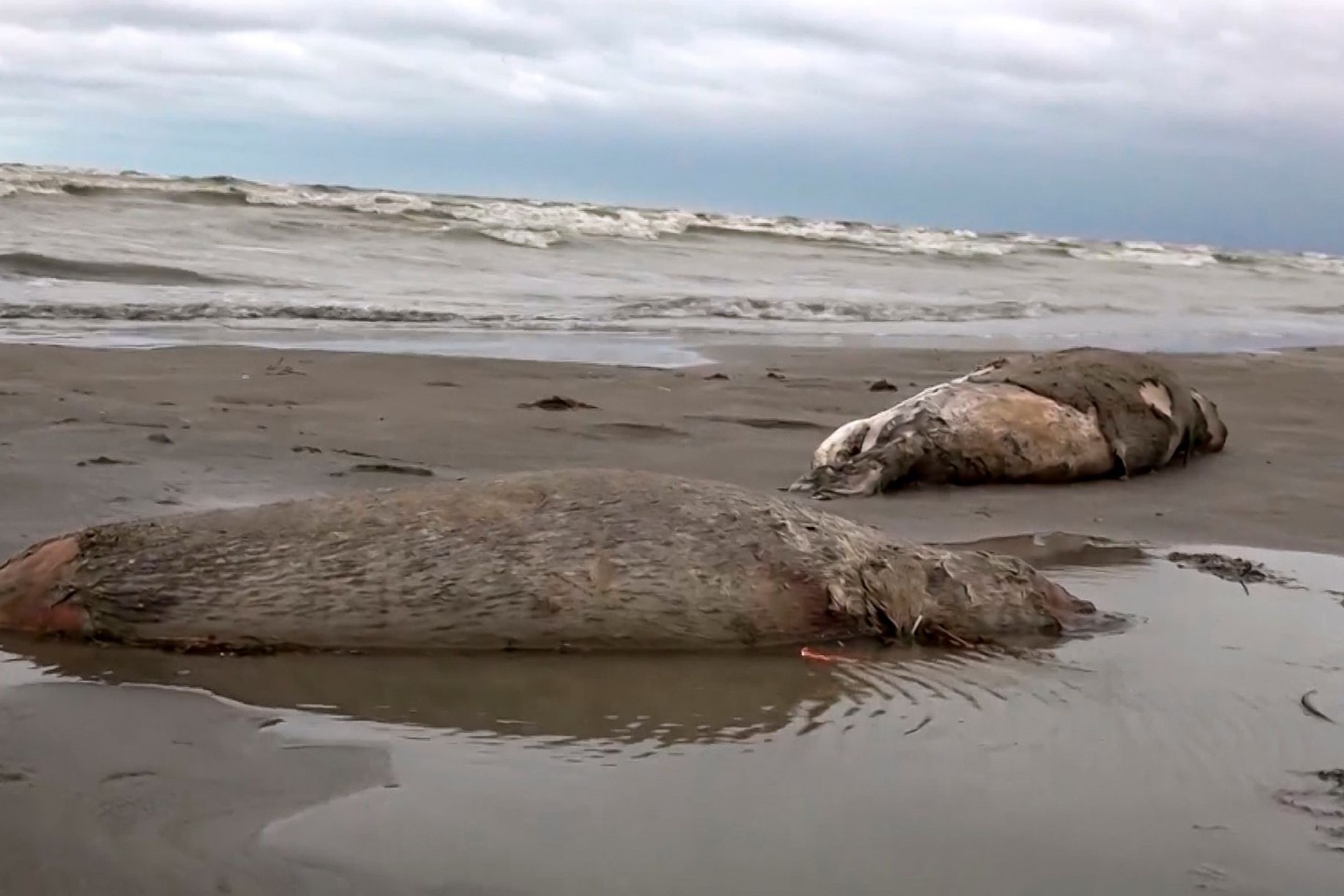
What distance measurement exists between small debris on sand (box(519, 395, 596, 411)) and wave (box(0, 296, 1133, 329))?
5.05 metres

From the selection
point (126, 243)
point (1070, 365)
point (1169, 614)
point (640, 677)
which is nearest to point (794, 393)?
point (1070, 365)

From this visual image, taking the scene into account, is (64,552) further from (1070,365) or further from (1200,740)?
(1070,365)

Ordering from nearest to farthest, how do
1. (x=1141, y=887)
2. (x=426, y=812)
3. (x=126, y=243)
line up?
(x=1141, y=887) → (x=426, y=812) → (x=126, y=243)

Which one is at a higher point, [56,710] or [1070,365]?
[1070,365]

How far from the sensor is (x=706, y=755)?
2.98 m

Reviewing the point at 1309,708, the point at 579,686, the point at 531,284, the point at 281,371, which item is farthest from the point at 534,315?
the point at 1309,708

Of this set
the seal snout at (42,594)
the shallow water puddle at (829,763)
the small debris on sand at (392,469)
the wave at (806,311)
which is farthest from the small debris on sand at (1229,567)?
the wave at (806,311)

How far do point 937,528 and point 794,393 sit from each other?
3.82 metres

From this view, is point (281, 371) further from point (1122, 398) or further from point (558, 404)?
point (1122, 398)

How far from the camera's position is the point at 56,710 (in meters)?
3.04

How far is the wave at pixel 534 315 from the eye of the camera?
477 inches

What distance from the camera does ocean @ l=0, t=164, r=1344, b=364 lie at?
12.3 metres

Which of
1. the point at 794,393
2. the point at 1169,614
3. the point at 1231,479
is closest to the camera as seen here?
the point at 1169,614

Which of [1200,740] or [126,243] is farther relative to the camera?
[126,243]
